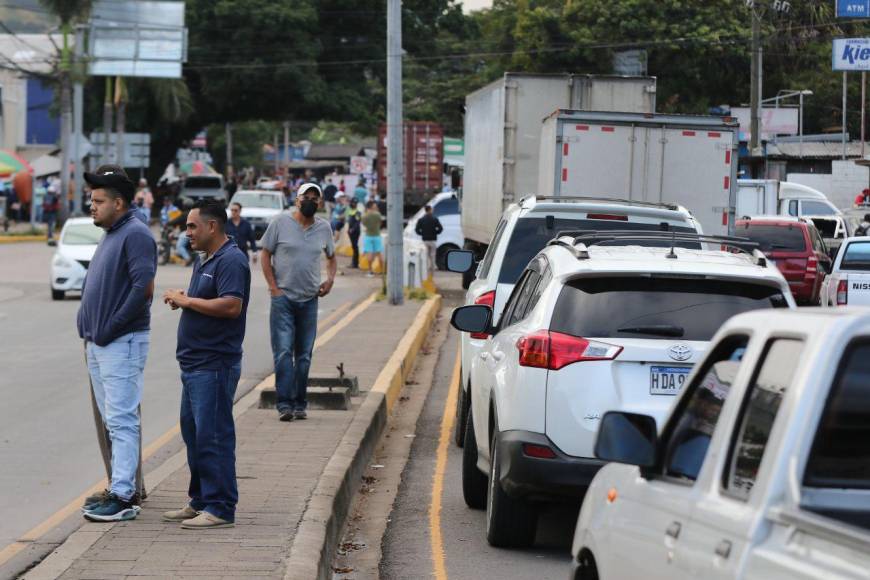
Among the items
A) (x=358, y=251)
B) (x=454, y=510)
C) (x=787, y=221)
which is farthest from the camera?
(x=358, y=251)

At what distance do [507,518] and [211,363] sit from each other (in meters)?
1.80

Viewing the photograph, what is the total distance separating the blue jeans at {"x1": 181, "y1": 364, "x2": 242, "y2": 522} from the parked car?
19.3 metres

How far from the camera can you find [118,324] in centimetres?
797

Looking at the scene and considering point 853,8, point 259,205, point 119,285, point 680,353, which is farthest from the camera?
point 259,205

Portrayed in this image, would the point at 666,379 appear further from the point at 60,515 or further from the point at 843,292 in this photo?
the point at 843,292

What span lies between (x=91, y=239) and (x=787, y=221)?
1282 cm

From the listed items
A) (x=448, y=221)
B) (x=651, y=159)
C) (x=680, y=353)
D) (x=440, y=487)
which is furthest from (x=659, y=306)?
(x=448, y=221)

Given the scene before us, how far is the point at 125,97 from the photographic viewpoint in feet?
188

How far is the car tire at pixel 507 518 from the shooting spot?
8.12 meters

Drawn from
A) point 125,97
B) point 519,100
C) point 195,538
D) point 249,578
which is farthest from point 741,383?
point 125,97

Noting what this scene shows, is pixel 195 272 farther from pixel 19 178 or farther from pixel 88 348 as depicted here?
pixel 19 178

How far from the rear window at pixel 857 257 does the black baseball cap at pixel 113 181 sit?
1552cm

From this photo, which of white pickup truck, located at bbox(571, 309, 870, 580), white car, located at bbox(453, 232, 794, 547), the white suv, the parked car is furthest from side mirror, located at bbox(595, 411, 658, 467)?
the parked car

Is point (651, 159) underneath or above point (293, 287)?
above
